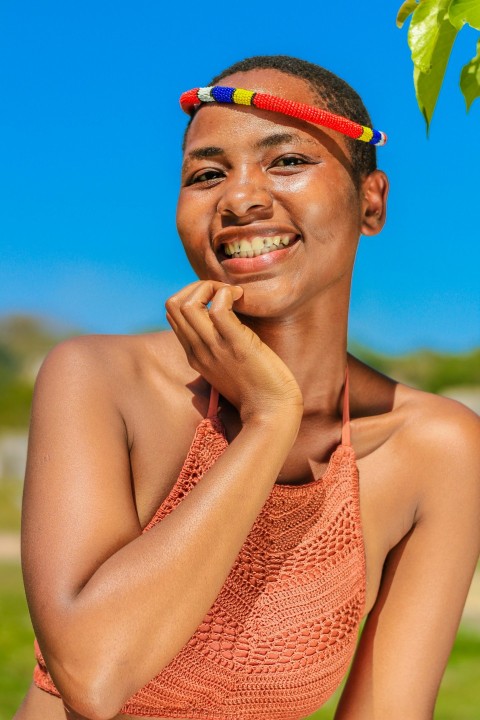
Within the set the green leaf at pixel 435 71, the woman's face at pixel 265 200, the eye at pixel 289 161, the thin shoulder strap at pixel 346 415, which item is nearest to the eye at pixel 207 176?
the woman's face at pixel 265 200

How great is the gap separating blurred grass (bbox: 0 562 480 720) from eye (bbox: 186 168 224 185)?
259 inches

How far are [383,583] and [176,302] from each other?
104cm

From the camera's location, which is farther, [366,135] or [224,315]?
[366,135]

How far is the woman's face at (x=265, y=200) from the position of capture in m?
2.24

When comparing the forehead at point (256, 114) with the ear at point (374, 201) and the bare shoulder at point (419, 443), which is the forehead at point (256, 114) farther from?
the bare shoulder at point (419, 443)

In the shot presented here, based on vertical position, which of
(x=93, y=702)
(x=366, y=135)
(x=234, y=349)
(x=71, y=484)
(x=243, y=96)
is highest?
(x=243, y=96)

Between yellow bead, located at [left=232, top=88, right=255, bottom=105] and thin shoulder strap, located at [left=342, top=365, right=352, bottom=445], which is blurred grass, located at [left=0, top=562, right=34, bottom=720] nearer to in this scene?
thin shoulder strap, located at [left=342, top=365, right=352, bottom=445]

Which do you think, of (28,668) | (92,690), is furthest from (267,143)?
(28,668)

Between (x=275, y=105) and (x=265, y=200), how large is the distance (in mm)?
228

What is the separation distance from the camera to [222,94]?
230cm

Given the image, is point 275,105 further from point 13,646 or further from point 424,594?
point 13,646

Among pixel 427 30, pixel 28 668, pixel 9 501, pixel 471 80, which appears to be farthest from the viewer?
pixel 9 501

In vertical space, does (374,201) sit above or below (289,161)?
below

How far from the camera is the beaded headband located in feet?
7.41
